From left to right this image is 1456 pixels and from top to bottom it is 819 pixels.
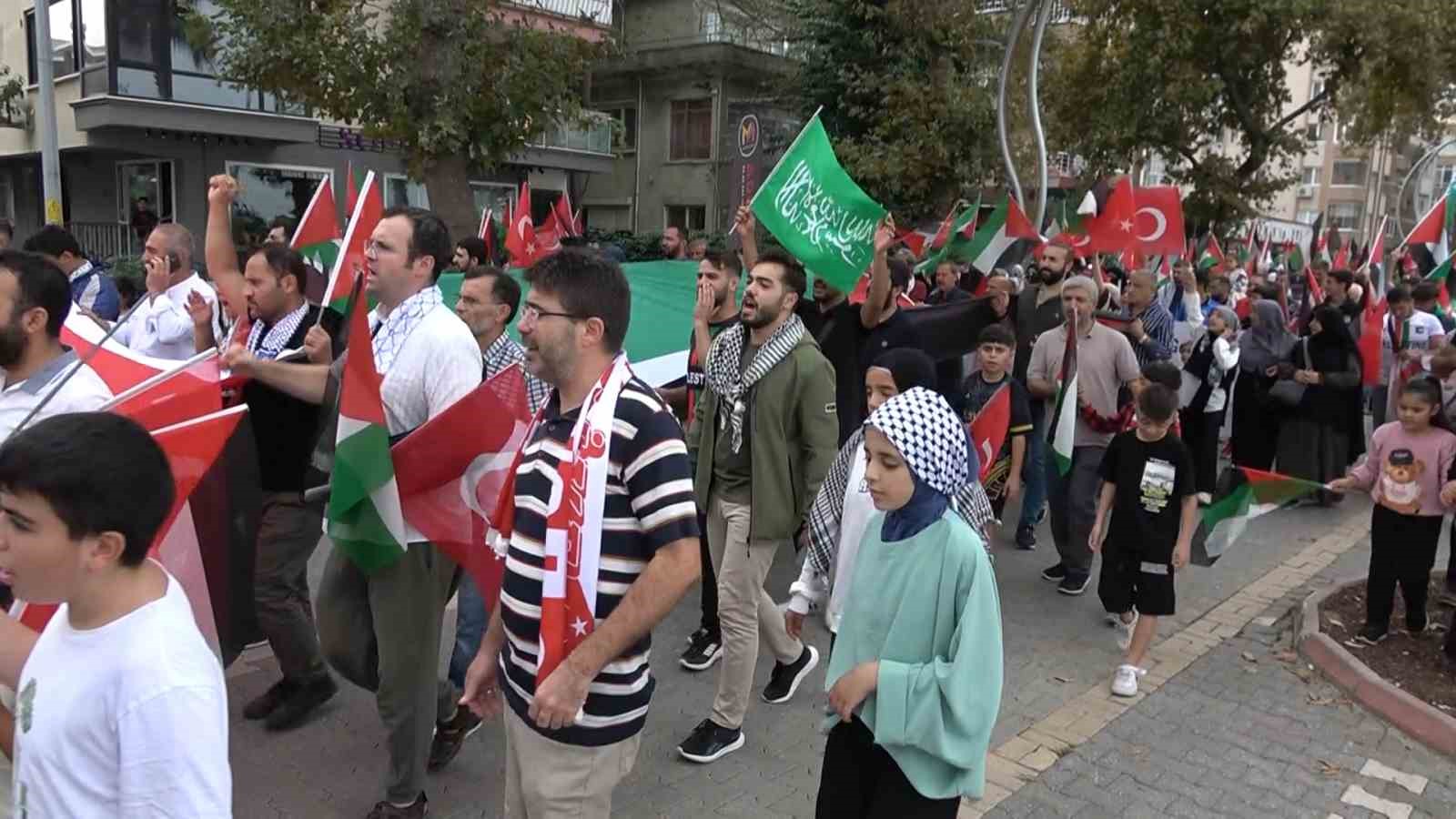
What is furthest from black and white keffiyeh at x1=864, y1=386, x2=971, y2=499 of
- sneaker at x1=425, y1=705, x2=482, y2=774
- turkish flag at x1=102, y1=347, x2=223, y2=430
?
sneaker at x1=425, y1=705, x2=482, y2=774

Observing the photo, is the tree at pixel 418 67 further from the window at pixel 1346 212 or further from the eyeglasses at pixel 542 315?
the window at pixel 1346 212

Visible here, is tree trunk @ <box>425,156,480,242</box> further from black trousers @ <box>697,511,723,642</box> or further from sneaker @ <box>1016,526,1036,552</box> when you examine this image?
black trousers @ <box>697,511,723,642</box>

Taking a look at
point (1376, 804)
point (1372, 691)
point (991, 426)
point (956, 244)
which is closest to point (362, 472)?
point (991, 426)

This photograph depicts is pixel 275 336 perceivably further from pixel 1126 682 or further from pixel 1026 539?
pixel 1026 539

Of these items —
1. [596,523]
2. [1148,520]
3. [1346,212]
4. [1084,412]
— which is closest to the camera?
[596,523]

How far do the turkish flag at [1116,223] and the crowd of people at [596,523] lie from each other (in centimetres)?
284

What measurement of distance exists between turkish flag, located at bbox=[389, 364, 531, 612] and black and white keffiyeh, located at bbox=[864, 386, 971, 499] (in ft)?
4.27

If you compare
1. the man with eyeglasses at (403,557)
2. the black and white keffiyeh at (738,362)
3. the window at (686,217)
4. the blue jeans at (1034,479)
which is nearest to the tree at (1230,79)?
the window at (686,217)

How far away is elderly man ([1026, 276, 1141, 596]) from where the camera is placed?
21.4 feet

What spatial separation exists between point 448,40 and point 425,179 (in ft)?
7.21

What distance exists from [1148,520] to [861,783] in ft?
10.2

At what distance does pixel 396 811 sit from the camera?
3633 millimetres

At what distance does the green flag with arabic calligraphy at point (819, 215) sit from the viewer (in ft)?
18.2

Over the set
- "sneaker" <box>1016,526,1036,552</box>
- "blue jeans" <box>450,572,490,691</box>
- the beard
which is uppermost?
the beard
